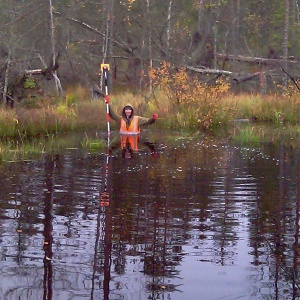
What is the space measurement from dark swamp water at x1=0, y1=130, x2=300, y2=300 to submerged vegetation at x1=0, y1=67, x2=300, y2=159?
3.93m

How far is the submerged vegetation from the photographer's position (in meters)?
16.5

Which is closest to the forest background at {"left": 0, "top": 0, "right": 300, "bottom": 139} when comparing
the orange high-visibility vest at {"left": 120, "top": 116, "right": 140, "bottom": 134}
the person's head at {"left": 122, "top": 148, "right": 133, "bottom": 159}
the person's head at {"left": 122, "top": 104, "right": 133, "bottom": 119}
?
the orange high-visibility vest at {"left": 120, "top": 116, "right": 140, "bottom": 134}

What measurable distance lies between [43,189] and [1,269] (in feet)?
12.2

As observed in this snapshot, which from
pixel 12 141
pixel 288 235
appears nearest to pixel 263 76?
pixel 12 141

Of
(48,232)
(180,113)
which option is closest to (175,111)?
(180,113)

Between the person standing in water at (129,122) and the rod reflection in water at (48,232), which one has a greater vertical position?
the person standing in water at (129,122)

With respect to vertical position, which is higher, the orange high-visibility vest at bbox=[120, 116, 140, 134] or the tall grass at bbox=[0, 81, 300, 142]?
the tall grass at bbox=[0, 81, 300, 142]

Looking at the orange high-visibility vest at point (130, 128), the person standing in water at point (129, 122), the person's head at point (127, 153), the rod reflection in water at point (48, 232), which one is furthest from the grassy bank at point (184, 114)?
the rod reflection in water at point (48, 232)

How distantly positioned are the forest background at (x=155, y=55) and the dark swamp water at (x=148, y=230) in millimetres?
6277

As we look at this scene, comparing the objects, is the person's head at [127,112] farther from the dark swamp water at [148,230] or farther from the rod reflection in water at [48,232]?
the rod reflection in water at [48,232]

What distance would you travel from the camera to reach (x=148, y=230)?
24.1 ft

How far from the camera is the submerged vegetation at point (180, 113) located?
54.1ft

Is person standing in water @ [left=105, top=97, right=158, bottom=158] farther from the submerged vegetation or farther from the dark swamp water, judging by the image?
the dark swamp water

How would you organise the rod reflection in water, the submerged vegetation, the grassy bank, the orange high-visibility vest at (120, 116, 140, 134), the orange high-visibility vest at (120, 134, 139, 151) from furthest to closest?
1. the orange high-visibility vest at (120, 116, 140, 134)
2. the grassy bank
3. the submerged vegetation
4. the orange high-visibility vest at (120, 134, 139, 151)
5. the rod reflection in water
